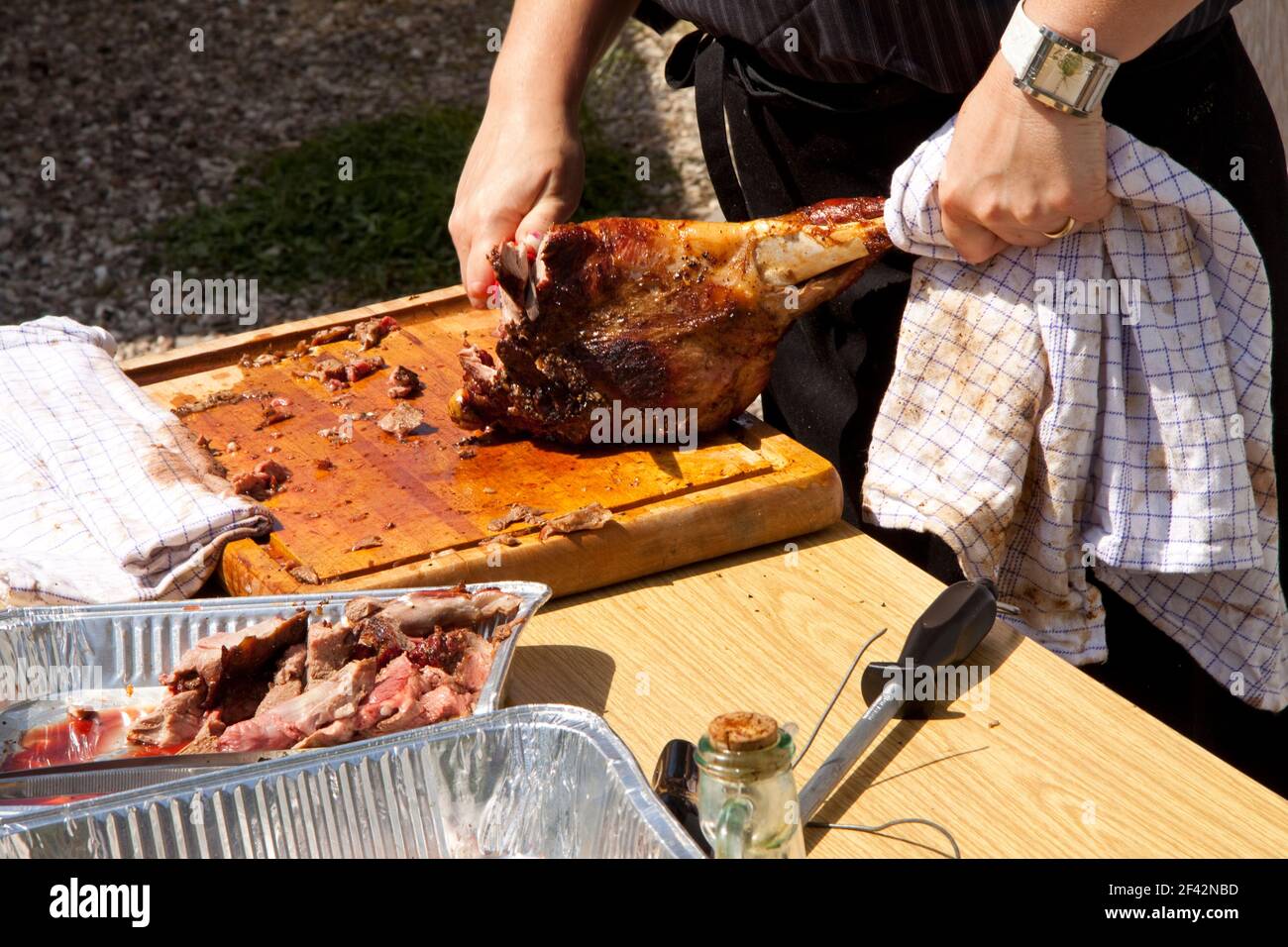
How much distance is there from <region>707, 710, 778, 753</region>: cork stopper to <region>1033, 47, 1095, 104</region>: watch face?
120cm

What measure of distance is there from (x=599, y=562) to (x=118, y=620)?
78 cm

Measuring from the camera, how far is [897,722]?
199 cm

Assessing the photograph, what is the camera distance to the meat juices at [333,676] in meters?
1.86

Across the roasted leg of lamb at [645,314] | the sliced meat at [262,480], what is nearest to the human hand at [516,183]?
the roasted leg of lamb at [645,314]

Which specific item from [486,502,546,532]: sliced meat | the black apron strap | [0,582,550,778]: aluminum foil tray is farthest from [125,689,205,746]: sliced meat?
the black apron strap

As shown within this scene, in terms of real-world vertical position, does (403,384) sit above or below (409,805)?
above

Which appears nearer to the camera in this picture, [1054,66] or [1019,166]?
[1054,66]

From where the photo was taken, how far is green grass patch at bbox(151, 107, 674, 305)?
805 centimetres

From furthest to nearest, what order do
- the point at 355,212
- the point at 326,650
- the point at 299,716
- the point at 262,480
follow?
the point at 355,212 < the point at 262,480 < the point at 326,650 < the point at 299,716

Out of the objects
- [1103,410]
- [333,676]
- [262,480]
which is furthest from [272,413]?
[1103,410]

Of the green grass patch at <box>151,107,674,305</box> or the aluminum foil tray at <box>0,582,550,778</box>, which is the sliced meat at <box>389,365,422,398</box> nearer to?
the aluminum foil tray at <box>0,582,550,778</box>

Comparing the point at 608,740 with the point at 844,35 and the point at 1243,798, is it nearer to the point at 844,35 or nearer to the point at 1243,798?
the point at 1243,798

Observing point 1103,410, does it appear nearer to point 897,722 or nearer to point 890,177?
point 890,177

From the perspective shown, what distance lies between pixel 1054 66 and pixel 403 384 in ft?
4.83
